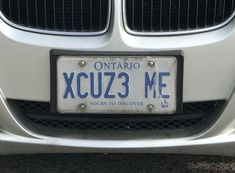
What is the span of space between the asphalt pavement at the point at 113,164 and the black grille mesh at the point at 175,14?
44.4 inches

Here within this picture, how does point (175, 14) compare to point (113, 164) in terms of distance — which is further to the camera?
point (113, 164)

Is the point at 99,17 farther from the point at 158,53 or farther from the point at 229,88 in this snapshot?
the point at 229,88

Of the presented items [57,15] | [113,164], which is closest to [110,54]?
[57,15]

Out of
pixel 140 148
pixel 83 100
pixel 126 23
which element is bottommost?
pixel 140 148

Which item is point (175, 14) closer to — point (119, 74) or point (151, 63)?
point (151, 63)

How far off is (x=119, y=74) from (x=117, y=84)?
5 centimetres

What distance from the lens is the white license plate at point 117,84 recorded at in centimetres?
264

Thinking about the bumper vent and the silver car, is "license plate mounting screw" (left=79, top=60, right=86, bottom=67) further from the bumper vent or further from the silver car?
the bumper vent

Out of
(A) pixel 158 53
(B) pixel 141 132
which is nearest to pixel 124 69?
(A) pixel 158 53

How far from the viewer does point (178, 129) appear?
2826mm

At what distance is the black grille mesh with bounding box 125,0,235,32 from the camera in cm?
271

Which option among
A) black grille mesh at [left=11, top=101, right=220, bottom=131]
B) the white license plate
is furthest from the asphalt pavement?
the white license plate

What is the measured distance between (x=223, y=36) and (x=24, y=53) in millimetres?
920

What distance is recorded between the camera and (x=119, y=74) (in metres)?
2.66
